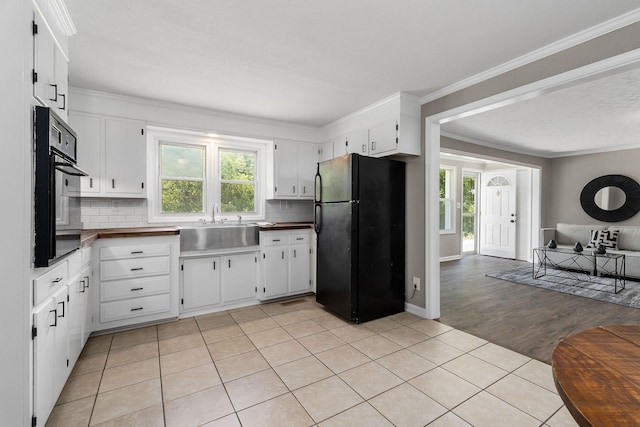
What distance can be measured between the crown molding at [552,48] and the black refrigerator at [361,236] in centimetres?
100

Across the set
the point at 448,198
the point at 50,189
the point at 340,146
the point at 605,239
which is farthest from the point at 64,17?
the point at 605,239

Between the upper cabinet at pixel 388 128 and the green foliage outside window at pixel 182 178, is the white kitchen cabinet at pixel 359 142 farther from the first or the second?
the green foliage outside window at pixel 182 178

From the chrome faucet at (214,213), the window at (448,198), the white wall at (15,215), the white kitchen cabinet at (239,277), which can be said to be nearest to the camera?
the white wall at (15,215)

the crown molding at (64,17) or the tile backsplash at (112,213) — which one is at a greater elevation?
the crown molding at (64,17)

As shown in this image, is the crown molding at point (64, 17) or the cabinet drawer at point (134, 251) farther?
the cabinet drawer at point (134, 251)

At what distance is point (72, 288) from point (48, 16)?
1.67 meters

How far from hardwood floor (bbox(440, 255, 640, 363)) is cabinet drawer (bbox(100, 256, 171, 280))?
3024 millimetres

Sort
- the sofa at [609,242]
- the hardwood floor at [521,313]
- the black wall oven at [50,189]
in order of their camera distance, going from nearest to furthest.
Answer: the black wall oven at [50,189], the hardwood floor at [521,313], the sofa at [609,242]

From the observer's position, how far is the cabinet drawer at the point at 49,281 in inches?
55.9

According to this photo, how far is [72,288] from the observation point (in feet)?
6.55

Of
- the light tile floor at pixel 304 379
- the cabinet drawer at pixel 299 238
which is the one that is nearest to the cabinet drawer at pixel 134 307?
the light tile floor at pixel 304 379

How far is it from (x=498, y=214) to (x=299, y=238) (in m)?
5.78

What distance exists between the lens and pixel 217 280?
341 cm

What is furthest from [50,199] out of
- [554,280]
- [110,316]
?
[554,280]
